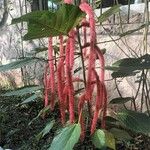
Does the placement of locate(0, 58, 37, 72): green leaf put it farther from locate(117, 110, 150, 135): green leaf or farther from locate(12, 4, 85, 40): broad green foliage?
Result: locate(117, 110, 150, 135): green leaf

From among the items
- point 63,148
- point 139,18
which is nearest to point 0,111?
point 139,18

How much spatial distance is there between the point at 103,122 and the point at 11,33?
11.5 feet

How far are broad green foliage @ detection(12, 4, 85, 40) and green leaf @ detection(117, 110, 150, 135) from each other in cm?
53

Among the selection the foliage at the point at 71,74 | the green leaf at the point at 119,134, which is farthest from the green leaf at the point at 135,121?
the green leaf at the point at 119,134

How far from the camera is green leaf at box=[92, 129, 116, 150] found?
1841mm

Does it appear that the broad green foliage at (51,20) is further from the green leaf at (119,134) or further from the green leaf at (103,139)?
the green leaf at (119,134)

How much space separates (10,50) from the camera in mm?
5301

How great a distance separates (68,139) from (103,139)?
202 mm

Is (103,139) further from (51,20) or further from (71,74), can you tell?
(51,20)

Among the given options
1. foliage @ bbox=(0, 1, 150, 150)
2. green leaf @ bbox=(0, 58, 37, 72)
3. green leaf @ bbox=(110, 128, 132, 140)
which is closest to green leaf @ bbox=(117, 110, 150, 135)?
foliage @ bbox=(0, 1, 150, 150)

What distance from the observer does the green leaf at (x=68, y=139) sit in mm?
1674

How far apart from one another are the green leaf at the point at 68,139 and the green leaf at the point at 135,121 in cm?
22

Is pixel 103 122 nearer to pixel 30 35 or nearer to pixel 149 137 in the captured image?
pixel 30 35

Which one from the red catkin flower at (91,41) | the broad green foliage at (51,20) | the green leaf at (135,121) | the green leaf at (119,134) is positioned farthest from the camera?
the green leaf at (119,134)
